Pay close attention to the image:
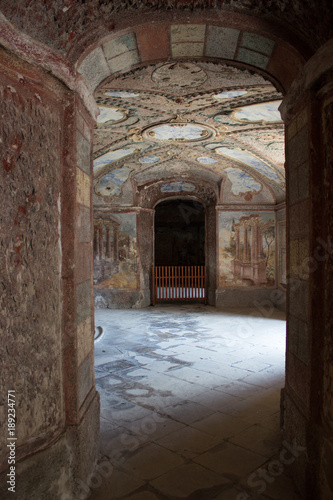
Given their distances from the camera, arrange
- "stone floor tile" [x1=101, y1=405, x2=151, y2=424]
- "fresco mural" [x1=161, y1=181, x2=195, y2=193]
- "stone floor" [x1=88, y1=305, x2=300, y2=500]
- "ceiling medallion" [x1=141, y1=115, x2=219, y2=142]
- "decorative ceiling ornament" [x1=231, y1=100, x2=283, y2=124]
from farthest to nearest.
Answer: "fresco mural" [x1=161, y1=181, x2=195, y2=193] → "ceiling medallion" [x1=141, y1=115, x2=219, y2=142] → "decorative ceiling ornament" [x1=231, y1=100, x2=283, y2=124] → "stone floor tile" [x1=101, y1=405, x2=151, y2=424] → "stone floor" [x1=88, y1=305, x2=300, y2=500]

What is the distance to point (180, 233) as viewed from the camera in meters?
20.3

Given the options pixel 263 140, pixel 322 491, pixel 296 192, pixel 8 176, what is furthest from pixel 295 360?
pixel 263 140

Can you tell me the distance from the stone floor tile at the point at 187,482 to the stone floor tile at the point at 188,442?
0.24m

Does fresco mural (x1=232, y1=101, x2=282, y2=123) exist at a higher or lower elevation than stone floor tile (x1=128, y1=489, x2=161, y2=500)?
higher

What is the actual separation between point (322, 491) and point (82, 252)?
99.5 inches

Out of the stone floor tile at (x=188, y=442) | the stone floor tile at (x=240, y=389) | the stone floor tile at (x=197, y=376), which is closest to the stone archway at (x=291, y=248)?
the stone floor tile at (x=188, y=442)

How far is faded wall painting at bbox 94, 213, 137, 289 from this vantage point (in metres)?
11.5

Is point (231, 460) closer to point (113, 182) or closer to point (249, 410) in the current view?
point (249, 410)

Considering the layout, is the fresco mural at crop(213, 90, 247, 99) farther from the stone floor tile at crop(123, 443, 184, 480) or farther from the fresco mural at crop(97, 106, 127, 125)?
the stone floor tile at crop(123, 443, 184, 480)

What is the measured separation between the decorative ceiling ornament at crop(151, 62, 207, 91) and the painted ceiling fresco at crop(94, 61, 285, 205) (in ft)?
0.04

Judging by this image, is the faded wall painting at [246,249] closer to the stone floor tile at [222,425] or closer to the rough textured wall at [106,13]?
the stone floor tile at [222,425]

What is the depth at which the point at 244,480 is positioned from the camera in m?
2.99

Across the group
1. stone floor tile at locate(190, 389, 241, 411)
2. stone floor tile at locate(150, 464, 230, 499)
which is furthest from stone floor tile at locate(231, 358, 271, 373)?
stone floor tile at locate(150, 464, 230, 499)

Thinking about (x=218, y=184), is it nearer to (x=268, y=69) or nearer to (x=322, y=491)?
(x=268, y=69)
